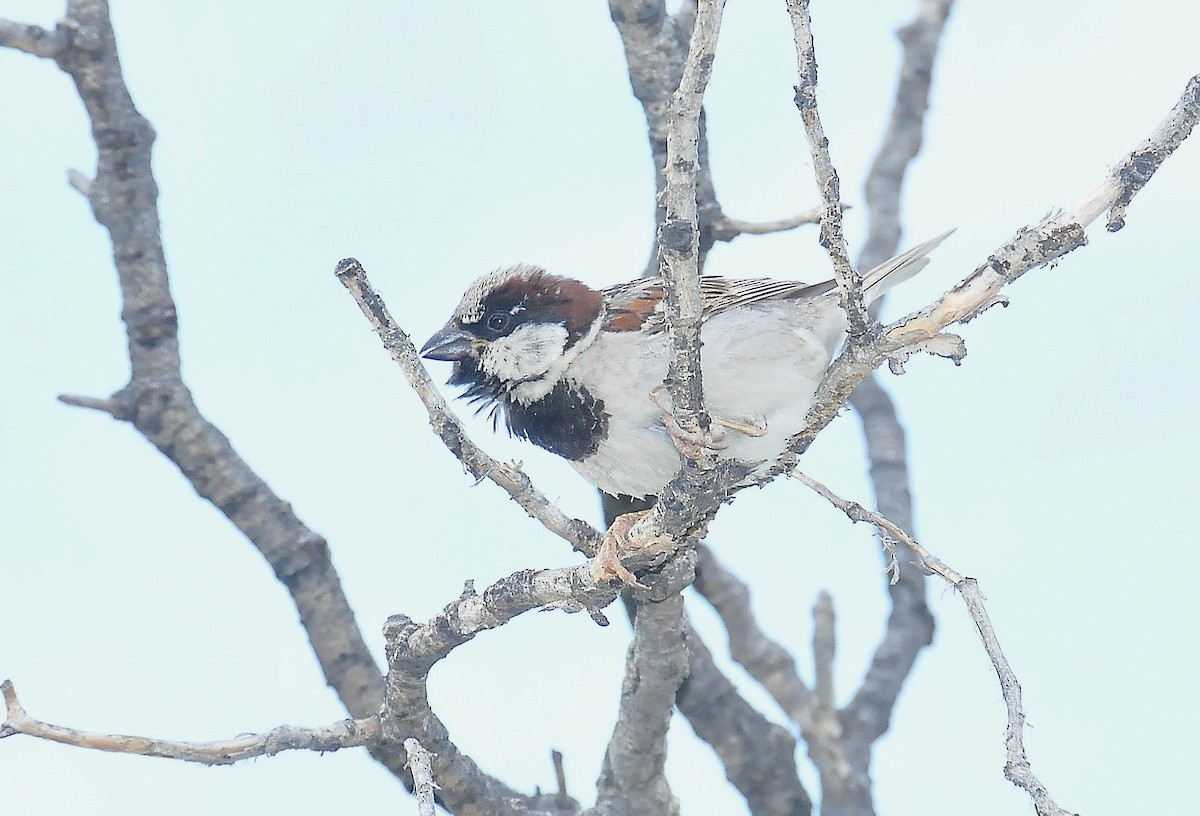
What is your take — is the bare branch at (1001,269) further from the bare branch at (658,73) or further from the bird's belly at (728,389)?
the bare branch at (658,73)

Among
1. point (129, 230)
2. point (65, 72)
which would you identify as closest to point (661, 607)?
point (129, 230)

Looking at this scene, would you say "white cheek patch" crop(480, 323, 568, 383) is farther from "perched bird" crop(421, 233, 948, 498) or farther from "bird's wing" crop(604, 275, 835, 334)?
"bird's wing" crop(604, 275, 835, 334)

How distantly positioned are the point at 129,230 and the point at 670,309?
6.97 ft

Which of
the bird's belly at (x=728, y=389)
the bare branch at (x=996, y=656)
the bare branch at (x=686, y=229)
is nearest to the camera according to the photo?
the bare branch at (x=686, y=229)

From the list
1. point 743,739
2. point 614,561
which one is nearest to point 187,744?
point 614,561

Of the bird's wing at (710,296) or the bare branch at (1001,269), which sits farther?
the bird's wing at (710,296)

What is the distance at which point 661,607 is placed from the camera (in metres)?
2.83

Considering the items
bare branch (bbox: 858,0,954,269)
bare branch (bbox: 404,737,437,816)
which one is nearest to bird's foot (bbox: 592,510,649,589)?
bare branch (bbox: 404,737,437,816)

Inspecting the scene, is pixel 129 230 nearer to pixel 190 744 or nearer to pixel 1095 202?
pixel 190 744

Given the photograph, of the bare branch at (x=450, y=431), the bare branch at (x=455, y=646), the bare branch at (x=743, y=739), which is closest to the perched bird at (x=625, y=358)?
the bare branch at (x=450, y=431)

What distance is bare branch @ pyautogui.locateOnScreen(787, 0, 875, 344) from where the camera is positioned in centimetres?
147

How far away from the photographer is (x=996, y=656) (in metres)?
1.94

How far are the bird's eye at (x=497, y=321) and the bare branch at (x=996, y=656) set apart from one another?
2.32ft

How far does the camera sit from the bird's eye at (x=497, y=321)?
8.93 feet
